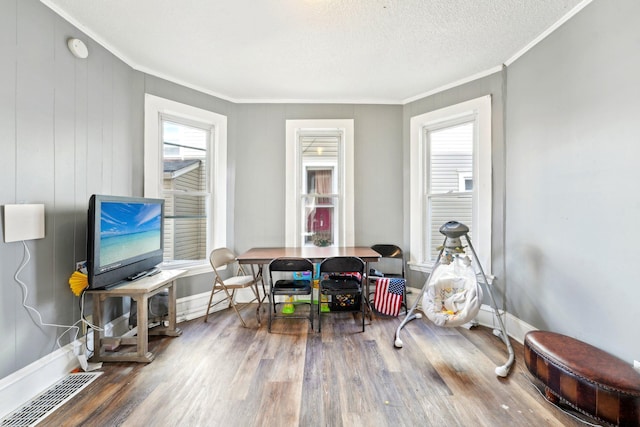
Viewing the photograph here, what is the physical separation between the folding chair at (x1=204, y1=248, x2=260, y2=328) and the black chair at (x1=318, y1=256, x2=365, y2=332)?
894 millimetres

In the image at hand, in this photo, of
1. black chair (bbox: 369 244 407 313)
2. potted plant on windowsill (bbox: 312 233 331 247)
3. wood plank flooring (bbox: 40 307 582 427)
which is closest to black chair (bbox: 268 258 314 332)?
wood plank flooring (bbox: 40 307 582 427)

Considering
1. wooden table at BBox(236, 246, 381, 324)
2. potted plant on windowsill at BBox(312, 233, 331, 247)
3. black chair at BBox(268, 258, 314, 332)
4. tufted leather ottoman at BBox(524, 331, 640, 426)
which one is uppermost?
potted plant on windowsill at BBox(312, 233, 331, 247)

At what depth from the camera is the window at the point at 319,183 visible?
11.3ft

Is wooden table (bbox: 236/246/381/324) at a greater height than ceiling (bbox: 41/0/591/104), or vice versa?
ceiling (bbox: 41/0/591/104)

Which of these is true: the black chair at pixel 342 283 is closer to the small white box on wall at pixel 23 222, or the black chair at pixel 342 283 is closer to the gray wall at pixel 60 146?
the gray wall at pixel 60 146

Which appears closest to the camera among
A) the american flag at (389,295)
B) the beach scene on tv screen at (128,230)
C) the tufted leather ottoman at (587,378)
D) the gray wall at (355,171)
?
the tufted leather ottoman at (587,378)

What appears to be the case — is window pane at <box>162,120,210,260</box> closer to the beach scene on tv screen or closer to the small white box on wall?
the beach scene on tv screen

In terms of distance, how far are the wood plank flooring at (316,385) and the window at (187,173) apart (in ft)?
3.75

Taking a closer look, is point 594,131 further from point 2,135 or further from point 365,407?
point 2,135

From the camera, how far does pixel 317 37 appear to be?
2184 mm

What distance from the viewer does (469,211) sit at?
9.84 feet

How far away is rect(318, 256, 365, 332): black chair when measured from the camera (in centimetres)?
261

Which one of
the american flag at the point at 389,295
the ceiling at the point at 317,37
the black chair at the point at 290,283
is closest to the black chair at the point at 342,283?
the black chair at the point at 290,283

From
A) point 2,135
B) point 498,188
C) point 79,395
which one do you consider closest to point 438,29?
point 498,188
